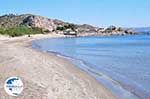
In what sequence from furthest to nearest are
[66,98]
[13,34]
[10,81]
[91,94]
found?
[13,34] → [91,94] → [66,98] → [10,81]

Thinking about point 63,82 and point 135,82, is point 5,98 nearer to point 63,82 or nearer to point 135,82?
point 63,82

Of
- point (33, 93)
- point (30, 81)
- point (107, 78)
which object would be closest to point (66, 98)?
point (33, 93)

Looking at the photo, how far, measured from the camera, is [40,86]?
50.4 feet

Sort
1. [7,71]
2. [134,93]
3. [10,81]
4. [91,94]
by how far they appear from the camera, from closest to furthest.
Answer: [10,81]
[91,94]
[134,93]
[7,71]

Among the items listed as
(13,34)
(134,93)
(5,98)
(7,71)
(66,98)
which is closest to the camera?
(5,98)

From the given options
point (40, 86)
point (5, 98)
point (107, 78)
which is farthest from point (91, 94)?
point (107, 78)

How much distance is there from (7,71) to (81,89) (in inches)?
211

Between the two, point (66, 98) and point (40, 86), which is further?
point (40, 86)

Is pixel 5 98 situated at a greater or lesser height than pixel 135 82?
greater

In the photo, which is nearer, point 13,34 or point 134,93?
point 134,93

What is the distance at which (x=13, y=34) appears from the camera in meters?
143

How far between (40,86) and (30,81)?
3.80ft

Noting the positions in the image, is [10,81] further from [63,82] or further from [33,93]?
[63,82]

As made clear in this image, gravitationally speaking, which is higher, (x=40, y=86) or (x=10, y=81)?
(x=10, y=81)
